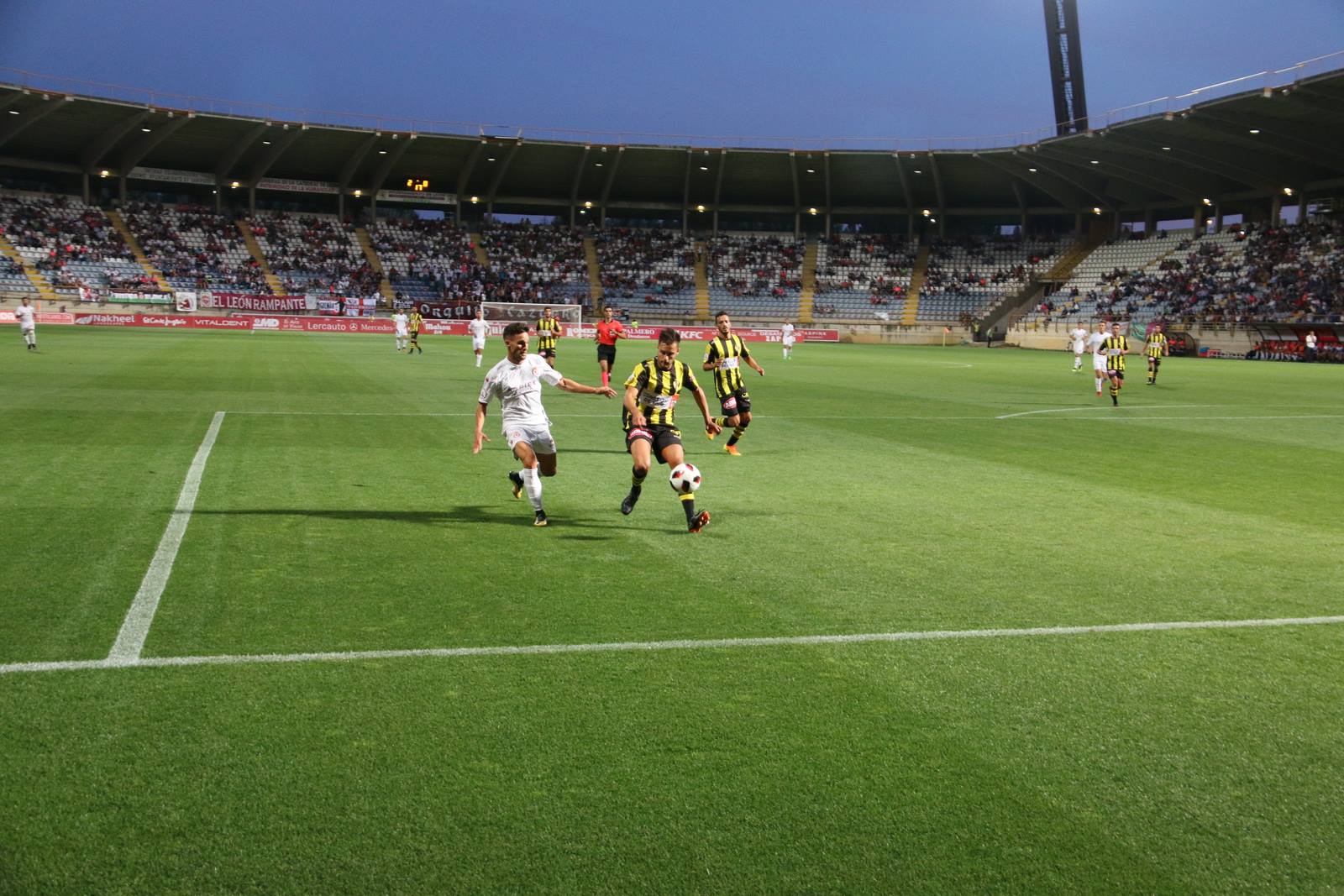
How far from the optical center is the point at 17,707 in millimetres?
4926

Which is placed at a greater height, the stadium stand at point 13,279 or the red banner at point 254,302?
the stadium stand at point 13,279

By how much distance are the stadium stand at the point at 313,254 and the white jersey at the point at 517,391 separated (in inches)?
2597

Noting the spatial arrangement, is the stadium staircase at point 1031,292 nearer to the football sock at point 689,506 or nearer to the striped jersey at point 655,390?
the striped jersey at point 655,390

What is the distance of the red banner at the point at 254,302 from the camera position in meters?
67.4

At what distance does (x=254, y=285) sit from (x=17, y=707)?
72457 millimetres

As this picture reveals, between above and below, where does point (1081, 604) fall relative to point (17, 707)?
below

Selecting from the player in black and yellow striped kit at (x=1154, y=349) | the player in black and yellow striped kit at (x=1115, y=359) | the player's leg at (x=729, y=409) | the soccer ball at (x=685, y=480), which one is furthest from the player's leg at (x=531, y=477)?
the player in black and yellow striped kit at (x=1154, y=349)

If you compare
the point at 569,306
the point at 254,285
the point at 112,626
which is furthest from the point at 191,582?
the point at 254,285

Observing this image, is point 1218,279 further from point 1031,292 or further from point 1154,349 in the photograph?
point 1154,349

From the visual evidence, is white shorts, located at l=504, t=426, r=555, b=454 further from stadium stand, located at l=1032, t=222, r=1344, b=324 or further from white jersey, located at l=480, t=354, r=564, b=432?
stadium stand, located at l=1032, t=222, r=1344, b=324

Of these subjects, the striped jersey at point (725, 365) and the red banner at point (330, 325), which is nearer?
the striped jersey at point (725, 365)

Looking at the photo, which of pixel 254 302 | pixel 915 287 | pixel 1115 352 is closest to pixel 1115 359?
pixel 1115 352

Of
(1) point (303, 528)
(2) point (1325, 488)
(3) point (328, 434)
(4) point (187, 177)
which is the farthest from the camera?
(4) point (187, 177)

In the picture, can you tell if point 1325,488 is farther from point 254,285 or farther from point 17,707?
point 254,285
